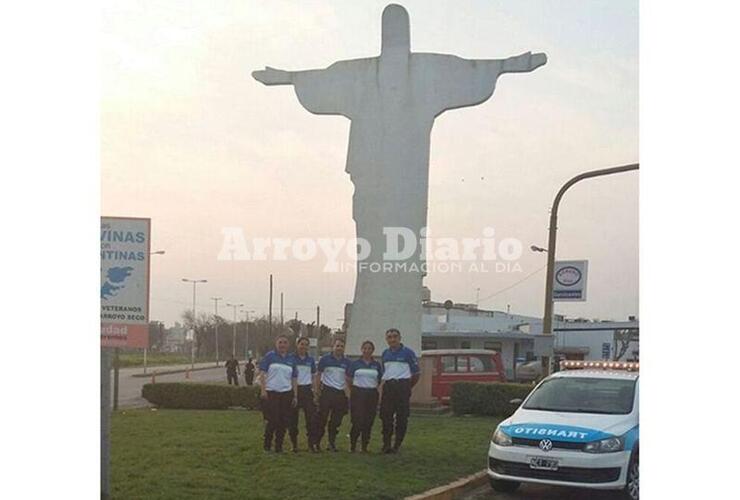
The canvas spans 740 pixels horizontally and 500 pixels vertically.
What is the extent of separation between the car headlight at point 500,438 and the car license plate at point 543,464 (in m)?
0.18

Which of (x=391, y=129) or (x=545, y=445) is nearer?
(x=545, y=445)

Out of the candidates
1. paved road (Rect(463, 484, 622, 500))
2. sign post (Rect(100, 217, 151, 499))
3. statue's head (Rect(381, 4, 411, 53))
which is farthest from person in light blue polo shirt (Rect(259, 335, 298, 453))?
statue's head (Rect(381, 4, 411, 53))

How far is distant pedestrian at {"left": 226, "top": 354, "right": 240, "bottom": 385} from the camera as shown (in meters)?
5.23

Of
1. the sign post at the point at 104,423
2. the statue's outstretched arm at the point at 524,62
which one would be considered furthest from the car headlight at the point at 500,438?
the sign post at the point at 104,423

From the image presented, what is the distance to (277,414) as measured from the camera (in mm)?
5227

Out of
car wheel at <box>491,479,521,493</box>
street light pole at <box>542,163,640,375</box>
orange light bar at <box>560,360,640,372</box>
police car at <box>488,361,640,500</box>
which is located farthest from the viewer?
orange light bar at <box>560,360,640,372</box>

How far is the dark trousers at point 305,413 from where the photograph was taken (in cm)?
521

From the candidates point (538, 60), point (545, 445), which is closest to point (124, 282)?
point (545, 445)

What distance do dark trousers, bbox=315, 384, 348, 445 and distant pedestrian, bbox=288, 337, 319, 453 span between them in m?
0.03

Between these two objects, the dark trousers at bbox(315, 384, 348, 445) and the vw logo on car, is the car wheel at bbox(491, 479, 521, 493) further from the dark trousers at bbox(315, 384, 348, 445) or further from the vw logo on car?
the dark trousers at bbox(315, 384, 348, 445)

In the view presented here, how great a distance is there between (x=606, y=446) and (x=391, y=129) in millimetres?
2040

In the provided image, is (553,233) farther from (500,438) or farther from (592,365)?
(500,438)
